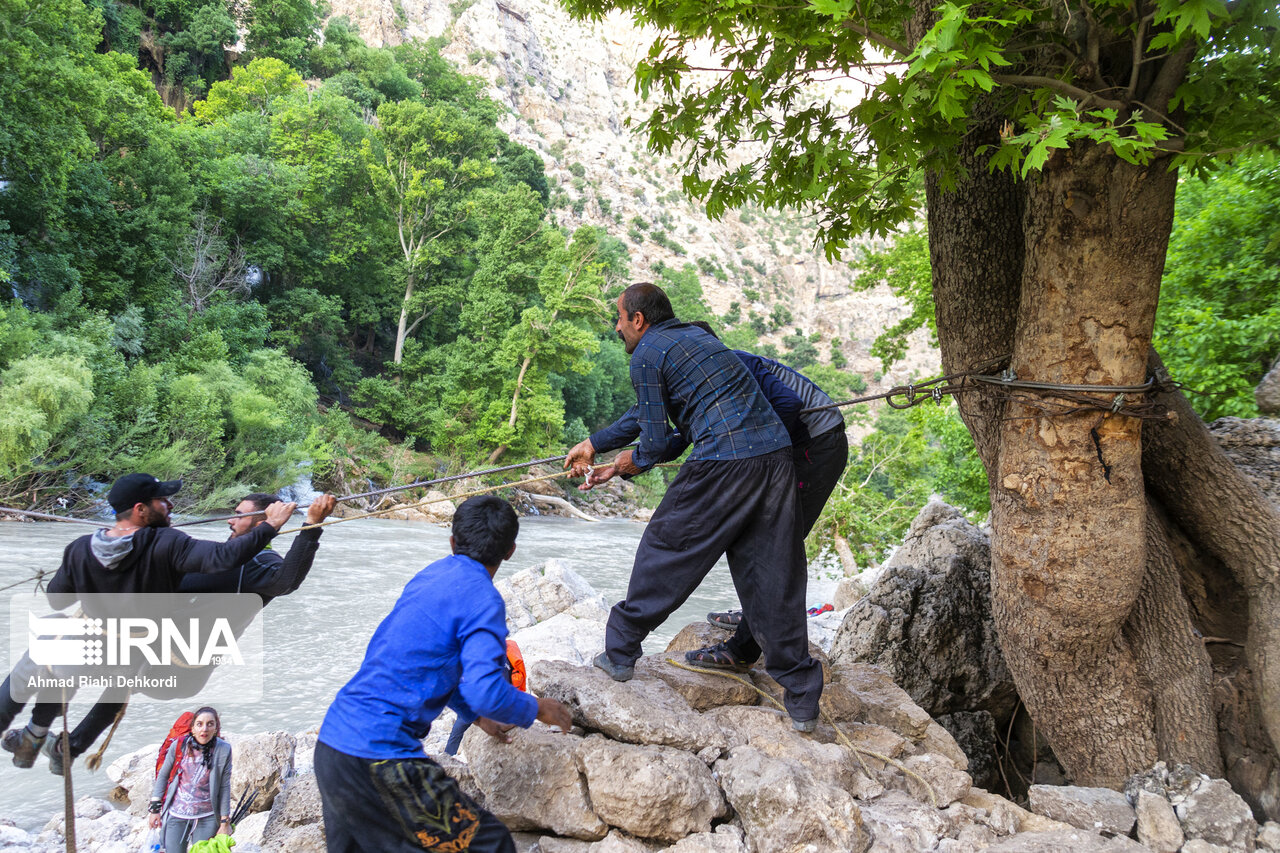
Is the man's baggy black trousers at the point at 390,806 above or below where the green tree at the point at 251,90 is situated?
below

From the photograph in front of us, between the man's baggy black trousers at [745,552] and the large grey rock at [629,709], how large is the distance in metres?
0.28

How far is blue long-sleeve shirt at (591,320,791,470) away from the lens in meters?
3.33

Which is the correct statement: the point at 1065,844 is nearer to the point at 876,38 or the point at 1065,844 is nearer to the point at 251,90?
the point at 876,38

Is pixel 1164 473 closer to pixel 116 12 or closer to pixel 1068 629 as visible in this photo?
pixel 1068 629

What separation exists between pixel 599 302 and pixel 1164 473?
26972mm

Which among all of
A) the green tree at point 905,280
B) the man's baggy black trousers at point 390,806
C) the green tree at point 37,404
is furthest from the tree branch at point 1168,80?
the green tree at point 37,404

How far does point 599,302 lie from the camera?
99.1ft

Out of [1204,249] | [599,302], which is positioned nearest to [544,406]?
[599,302]

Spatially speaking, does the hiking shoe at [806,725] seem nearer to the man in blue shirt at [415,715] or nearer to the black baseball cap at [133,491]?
the man in blue shirt at [415,715]

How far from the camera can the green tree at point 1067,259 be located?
302cm

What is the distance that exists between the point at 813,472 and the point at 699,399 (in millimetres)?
794

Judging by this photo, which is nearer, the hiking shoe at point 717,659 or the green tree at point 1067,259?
the green tree at point 1067,259

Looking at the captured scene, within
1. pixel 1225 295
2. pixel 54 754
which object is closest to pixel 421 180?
pixel 1225 295

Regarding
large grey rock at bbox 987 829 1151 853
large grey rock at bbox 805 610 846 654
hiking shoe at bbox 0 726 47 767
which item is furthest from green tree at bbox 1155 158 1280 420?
hiking shoe at bbox 0 726 47 767
